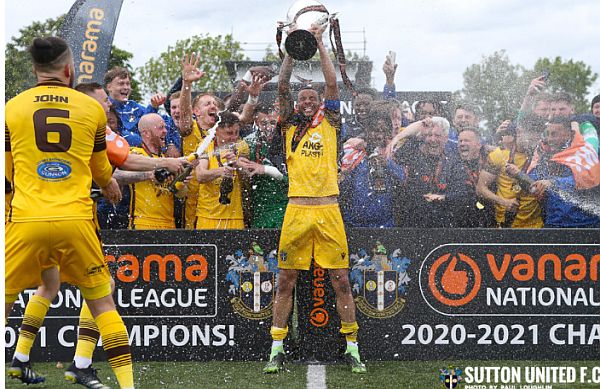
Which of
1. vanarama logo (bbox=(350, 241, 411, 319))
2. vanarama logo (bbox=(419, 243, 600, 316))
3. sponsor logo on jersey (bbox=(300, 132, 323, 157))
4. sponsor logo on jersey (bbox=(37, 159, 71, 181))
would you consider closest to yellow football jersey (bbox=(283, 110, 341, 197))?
sponsor logo on jersey (bbox=(300, 132, 323, 157))

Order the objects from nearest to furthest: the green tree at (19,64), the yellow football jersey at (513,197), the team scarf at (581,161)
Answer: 1. the team scarf at (581,161)
2. the yellow football jersey at (513,197)
3. the green tree at (19,64)

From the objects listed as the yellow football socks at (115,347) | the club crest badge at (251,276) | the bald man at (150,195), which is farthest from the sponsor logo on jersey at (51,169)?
the club crest badge at (251,276)

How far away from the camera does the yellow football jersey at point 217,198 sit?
266 inches

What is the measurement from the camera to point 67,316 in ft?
21.4

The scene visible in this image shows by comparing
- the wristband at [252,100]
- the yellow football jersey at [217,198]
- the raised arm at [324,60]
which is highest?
the raised arm at [324,60]

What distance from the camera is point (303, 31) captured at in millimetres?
6020

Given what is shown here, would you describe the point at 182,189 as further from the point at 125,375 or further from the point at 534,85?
the point at 534,85

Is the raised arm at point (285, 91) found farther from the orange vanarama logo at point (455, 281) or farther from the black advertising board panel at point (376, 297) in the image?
the orange vanarama logo at point (455, 281)

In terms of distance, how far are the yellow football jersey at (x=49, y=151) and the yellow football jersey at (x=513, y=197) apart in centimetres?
377

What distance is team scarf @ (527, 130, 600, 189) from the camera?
274 inches

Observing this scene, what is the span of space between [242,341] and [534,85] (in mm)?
3641

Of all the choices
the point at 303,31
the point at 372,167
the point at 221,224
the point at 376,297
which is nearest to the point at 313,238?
the point at 376,297

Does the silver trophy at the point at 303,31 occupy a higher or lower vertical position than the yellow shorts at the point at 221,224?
higher

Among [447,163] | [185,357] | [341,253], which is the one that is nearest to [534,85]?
[447,163]
